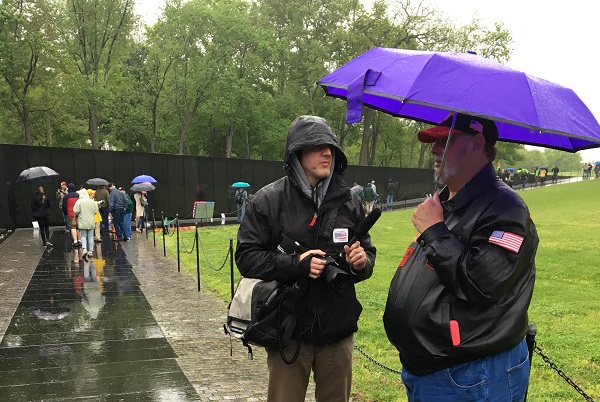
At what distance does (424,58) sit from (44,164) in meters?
22.3

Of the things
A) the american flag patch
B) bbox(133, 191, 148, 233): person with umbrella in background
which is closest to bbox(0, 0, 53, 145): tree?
bbox(133, 191, 148, 233): person with umbrella in background

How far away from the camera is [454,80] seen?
7.01 feet

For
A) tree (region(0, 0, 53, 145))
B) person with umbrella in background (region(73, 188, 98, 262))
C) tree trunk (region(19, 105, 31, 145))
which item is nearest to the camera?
person with umbrella in background (region(73, 188, 98, 262))

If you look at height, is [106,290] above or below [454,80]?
below

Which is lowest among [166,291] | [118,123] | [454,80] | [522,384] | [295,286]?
[166,291]

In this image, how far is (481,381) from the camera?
2.16 meters

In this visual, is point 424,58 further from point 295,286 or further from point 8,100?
point 8,100

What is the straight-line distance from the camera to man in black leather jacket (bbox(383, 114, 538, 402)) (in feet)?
6.86

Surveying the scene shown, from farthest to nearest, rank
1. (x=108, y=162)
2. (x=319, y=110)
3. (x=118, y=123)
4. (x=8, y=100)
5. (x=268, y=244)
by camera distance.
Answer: (x=319, y=110), (x=118, y=123), (x=8, y=100), (x=108, y=162), (x=268, y=244)

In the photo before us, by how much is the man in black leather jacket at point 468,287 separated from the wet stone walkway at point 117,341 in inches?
109

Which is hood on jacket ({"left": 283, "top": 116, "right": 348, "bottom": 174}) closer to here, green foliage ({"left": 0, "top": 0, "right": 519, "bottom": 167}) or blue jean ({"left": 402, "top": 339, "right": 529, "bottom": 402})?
blue jean ({"left": 402, "top": 339, "right": 529, "bottom": 402})

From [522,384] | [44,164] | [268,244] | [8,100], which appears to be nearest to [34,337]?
[268,244]

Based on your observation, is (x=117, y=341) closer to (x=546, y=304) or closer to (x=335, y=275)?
(x=335, y=275)

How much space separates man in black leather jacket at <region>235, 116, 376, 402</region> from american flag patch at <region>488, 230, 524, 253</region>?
835 millimetres
